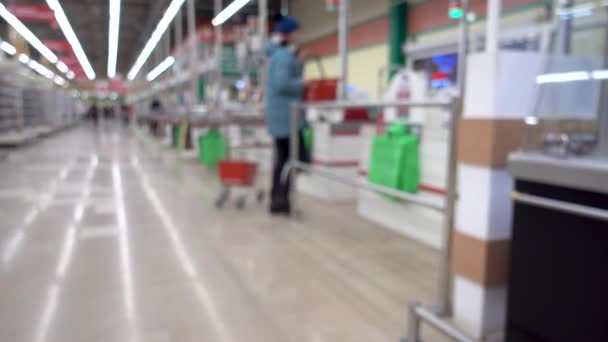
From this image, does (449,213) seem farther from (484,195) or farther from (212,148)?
(212,148)

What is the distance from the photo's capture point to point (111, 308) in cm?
196

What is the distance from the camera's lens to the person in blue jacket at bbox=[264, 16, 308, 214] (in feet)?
11.9

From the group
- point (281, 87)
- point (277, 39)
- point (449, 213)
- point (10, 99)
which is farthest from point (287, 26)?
point (10, 99)

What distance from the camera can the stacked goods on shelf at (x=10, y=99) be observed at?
34.7 ft

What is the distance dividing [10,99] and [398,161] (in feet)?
38.3

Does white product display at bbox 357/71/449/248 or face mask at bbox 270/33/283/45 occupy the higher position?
face mask at bbox 270/33/283/45

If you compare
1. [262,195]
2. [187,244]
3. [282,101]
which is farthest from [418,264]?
[262,195]

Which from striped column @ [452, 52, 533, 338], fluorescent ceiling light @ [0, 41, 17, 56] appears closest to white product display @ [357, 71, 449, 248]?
striped column @ [452, 52, 533, 338]

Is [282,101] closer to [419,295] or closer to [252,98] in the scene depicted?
[419,295]

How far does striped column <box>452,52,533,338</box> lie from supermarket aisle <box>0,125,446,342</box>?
35 cm

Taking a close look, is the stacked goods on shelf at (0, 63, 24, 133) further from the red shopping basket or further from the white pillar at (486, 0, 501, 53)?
the white pillar at (486, 0, 501, 53)

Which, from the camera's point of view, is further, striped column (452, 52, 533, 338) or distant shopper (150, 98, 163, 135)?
distant shopper (150, 98, 163, 135)

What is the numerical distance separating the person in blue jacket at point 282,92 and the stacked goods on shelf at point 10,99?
935 cm

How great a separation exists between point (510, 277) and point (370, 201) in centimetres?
238
